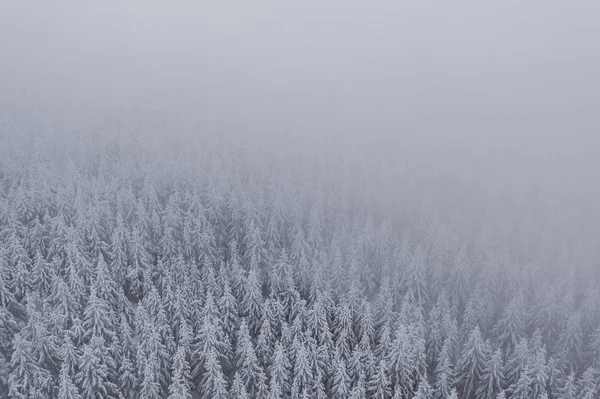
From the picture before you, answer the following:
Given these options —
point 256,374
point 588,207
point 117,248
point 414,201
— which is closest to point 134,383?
point 256,374

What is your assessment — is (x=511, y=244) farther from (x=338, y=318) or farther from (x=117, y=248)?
(x=117, y=248)

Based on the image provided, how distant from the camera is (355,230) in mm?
66688

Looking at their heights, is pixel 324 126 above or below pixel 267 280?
above

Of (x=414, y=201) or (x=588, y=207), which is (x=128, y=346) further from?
(x=588, y=207)

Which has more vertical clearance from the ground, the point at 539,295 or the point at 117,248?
the point at 117,248

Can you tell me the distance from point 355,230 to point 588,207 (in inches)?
1928

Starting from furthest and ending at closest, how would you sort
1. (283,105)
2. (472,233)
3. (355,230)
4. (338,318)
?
(283,105)
(472,233)
(355,230)
(338,318)

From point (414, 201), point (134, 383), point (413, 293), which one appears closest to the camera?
point (134, 383)

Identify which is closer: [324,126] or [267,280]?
[267,280]

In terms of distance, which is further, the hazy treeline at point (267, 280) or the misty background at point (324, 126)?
the misty background at point (324, 126)

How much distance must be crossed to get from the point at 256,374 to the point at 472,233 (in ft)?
143

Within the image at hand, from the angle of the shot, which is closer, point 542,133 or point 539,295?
point 539,295

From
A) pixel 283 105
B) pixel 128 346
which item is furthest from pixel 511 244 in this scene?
pixel 283 105

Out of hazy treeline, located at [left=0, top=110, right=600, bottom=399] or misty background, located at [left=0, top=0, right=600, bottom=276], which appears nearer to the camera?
hazy treeline, located at [left=0, top=110, right=600, bottom=399]
